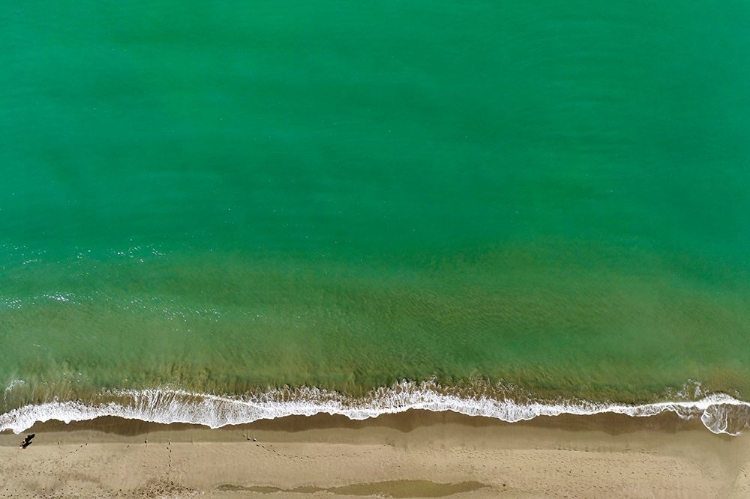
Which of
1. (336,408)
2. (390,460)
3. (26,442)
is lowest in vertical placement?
(26,442)

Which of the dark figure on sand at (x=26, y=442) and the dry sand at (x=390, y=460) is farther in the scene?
the dark figure on sand at (x=26, y=442)

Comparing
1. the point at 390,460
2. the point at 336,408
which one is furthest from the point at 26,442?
the point at 390,460

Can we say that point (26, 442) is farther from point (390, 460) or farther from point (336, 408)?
point (390, 460)

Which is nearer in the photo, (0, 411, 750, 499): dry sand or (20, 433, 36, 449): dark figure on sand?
(0, 411, 750, 499): dry sand

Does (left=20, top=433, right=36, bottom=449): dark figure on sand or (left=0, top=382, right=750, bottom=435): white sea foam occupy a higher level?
(left=0, top=382, right=750, bottom=435): white sea foam

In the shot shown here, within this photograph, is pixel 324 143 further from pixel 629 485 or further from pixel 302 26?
pixel 629 485

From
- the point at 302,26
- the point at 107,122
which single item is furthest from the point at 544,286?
the point at 107,122
